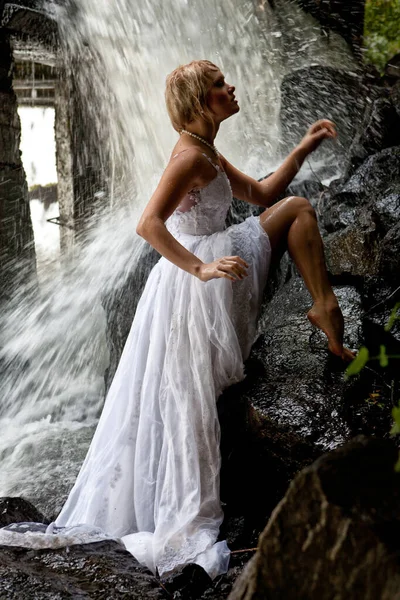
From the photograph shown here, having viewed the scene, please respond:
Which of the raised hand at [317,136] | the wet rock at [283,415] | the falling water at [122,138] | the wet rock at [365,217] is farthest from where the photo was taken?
the falling water at [122,138]

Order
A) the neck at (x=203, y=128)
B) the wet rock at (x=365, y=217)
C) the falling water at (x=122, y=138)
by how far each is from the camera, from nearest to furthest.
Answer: the neck at (x=203, y=128) < the wet rock at (x=365, y=217) < the falling water at (x=122, y=138)

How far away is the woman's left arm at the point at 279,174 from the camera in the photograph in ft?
11.8

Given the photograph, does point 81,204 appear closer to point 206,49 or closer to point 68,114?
point 68,114

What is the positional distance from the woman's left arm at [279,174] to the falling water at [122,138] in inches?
101

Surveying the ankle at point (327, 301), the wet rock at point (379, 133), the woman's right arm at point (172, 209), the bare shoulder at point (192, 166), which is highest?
the wet rock at point (379, 133)

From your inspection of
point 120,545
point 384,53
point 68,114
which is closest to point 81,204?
point 68,114

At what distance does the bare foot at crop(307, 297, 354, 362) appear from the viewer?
3195 mm

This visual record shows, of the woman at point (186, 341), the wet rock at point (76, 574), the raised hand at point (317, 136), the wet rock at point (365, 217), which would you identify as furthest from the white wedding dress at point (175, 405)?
the wet rock at point (365, 217)

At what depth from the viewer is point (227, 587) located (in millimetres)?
2525

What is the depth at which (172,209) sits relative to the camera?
306 centimetres

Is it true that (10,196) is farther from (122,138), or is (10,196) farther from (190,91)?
(190,91)

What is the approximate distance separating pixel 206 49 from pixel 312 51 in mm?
1627

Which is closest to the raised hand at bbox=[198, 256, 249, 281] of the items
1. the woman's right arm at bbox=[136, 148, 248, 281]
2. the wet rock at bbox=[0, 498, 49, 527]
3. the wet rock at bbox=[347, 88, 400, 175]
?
the woman's right arm at bbox=[136, 148, 248, 281]

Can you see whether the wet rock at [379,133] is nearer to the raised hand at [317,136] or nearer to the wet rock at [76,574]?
the raised hand at [317,136]
